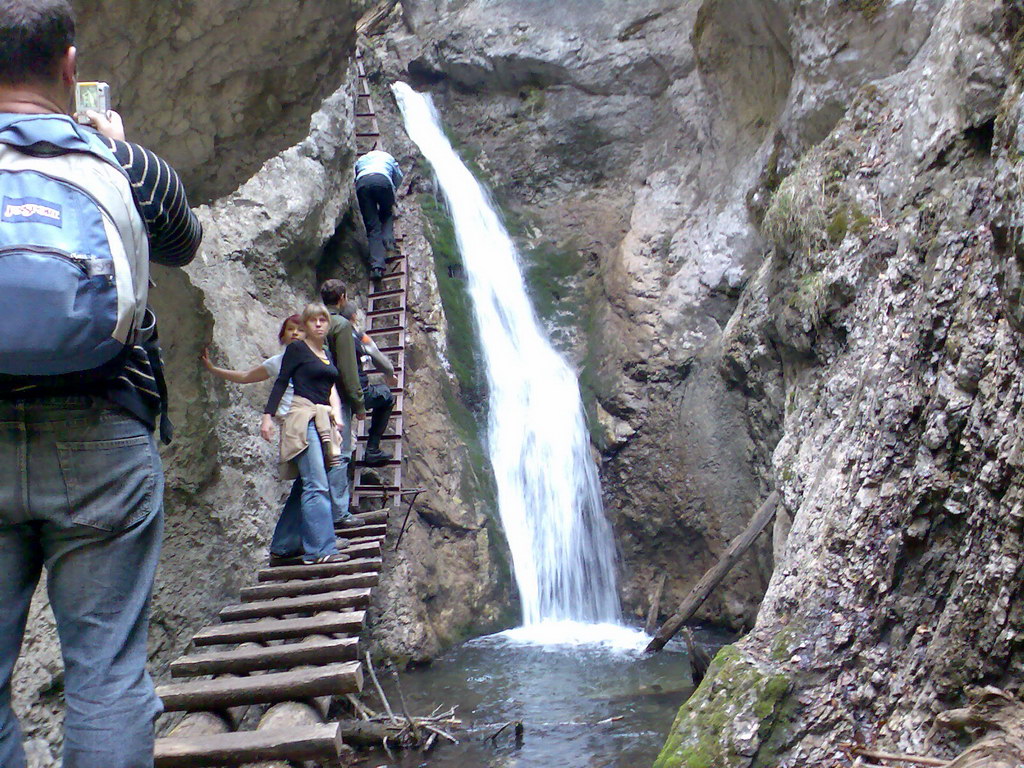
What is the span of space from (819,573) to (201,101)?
3990mm

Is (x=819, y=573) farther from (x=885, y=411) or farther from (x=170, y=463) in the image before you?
(x=170, y=463)

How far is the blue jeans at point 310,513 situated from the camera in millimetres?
5070

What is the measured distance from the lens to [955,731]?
101 inches

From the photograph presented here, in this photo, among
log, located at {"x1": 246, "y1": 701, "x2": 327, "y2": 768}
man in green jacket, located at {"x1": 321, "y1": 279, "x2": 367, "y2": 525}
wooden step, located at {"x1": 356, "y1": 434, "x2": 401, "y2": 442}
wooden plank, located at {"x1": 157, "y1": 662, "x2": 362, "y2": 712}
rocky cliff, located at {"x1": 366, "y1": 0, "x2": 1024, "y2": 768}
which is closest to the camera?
rocky cliff, located at {"x1": 366, "y1": 0, "x2": 1024, "y2": 768}

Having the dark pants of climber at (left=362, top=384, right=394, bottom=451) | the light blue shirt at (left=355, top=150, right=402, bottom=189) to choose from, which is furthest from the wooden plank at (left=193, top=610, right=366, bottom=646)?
the light blue shirt at (left=355, top=150, right=402, bottom=189)

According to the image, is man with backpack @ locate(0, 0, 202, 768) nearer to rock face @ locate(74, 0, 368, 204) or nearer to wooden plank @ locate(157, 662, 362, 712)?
wooden plank @ locate(157, 662, 362, 712)

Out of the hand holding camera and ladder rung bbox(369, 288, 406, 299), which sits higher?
ladder rung bbox(369, 288, 406, 299)

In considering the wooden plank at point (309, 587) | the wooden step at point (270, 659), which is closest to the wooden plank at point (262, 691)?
the wooden step at point (270, 659)

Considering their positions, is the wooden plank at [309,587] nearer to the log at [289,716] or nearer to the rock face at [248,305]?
the rock face at [248,305]

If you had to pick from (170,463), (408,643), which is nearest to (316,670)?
(170,463)

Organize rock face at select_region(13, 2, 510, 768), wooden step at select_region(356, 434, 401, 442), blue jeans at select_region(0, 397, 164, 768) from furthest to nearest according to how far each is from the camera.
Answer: wooden step at select_region(356, 434, 401, 442), rock face at select_region(13, 2, 510, 768), blue jeans at select_region(0, 397, 164, 768)

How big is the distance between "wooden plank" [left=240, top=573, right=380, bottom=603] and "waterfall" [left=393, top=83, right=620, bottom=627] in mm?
4146

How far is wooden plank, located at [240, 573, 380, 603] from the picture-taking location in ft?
15.4

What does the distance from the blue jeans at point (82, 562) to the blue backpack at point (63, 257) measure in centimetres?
13
